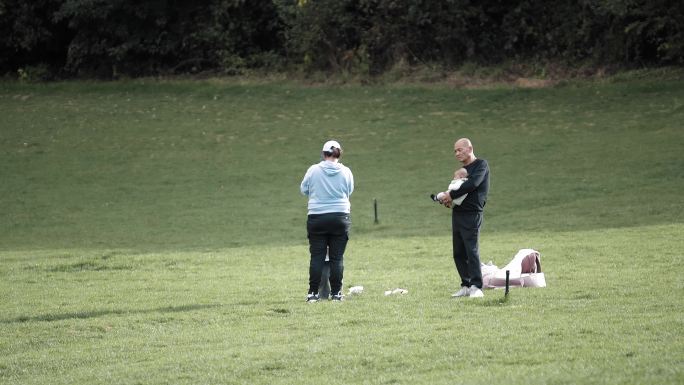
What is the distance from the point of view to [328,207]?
13.2 m

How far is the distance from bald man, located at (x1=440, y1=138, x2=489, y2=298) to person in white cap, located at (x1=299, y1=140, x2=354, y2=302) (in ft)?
4.17

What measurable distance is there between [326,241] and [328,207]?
0.47 metres

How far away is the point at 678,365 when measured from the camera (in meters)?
8.66

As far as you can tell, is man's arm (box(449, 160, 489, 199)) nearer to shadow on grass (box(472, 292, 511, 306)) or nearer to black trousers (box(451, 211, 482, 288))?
black trousers (box(451, 211, 482, 288))

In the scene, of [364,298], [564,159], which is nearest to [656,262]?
[364,298]

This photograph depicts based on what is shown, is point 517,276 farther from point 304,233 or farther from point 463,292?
point 304,233

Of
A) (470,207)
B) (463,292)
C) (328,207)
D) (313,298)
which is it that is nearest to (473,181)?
(470,207)

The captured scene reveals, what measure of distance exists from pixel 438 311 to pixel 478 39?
3616 centimetres

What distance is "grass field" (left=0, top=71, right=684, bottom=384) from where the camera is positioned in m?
9.95

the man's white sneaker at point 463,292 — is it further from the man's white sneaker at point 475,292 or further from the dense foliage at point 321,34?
the dense foliage at point 321,34

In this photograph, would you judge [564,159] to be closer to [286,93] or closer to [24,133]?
[286,93]

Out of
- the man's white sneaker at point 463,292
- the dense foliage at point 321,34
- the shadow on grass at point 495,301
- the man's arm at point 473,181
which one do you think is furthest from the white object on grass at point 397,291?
the dense foliage at point 321,34

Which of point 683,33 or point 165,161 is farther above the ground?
point 683,33

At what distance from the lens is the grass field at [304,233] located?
9945 mm
